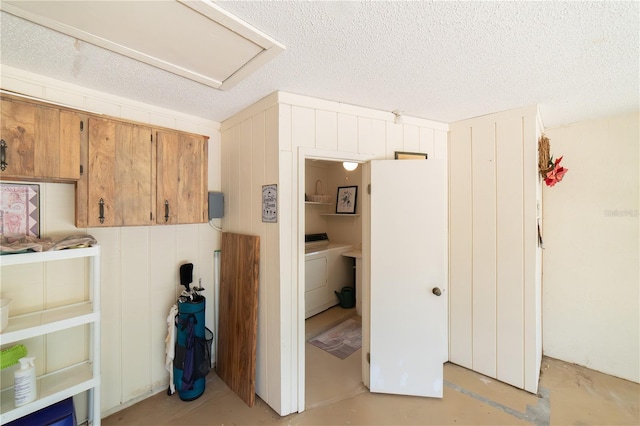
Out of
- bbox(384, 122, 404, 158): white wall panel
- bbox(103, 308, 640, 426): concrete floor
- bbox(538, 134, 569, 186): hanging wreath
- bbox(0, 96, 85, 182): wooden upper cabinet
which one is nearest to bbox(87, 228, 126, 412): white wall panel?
bbox(103, 308, 640, 426): concrete floor

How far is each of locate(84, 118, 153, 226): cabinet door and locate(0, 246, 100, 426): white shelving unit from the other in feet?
0.97

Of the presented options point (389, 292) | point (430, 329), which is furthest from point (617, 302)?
point (389, 292)

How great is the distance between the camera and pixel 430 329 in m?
2.27

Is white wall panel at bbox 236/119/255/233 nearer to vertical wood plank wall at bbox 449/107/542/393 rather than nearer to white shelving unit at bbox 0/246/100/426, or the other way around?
white shelving unit at bbox 0/246/100/426

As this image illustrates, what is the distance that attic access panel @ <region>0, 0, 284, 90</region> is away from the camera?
1.11 m

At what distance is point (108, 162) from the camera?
1795mm

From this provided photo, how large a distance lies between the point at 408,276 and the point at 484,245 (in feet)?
2.89

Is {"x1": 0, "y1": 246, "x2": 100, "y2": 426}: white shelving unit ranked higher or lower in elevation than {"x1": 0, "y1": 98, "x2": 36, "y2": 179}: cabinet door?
lower

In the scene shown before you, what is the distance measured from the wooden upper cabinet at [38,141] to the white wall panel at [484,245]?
3210mm

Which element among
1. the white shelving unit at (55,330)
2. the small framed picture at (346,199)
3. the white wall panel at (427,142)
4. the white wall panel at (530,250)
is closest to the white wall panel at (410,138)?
the white wall panel at (427,142)

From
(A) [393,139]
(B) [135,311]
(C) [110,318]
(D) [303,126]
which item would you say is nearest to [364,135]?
(A) [393,139]

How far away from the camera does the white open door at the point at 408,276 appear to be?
225 cm

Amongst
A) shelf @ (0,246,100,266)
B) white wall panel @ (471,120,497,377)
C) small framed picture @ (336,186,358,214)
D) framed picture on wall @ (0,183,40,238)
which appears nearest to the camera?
shelf @ (0,246,100,266)

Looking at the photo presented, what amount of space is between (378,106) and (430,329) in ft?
6.53
